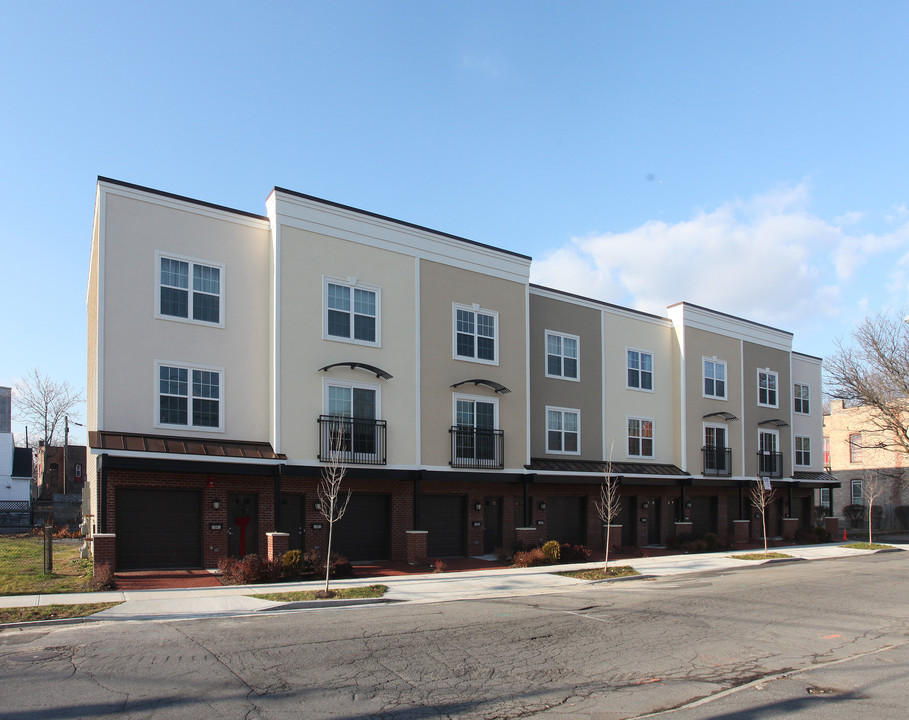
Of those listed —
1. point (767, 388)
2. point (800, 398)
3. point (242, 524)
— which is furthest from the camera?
point (800, 398)

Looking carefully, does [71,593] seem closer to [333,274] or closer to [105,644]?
[105,644]

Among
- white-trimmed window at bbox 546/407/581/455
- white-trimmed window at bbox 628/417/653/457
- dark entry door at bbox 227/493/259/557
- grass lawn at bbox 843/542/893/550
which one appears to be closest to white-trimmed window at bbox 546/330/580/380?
white-trimmed window at bbox 546/407/581/455

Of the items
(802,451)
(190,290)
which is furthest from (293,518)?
(802,451)

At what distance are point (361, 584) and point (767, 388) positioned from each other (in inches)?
1025

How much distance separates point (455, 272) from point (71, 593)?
579 inches

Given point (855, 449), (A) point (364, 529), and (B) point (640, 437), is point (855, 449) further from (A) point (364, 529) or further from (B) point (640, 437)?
(A) point (364, 529)

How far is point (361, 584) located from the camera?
59.1 feet

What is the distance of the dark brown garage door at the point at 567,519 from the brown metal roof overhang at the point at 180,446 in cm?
1142

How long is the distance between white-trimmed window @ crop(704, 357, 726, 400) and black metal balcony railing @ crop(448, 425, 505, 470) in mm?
12955

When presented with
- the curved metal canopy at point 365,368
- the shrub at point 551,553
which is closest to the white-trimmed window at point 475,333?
the curved metal canopy at point 365,368

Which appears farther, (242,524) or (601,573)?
(601,573)

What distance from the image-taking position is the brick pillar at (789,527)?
116ft

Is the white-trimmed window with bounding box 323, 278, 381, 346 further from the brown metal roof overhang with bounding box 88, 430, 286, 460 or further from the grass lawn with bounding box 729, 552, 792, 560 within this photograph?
the grass lawn with bounding box 729, 552, 792, 560

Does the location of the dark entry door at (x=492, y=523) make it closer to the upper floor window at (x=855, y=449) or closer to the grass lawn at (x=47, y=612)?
the grass lawn at (x=47, y=612)
